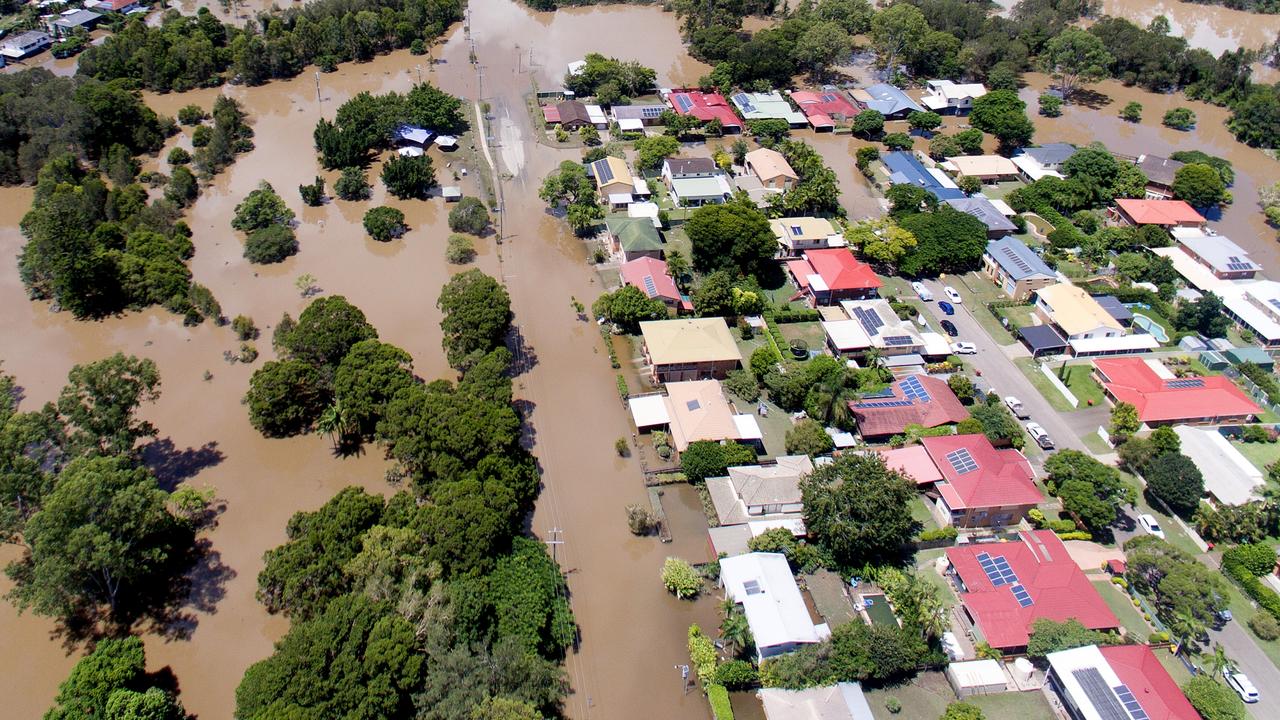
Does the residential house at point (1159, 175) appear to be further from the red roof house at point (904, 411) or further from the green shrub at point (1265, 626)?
the green shrub at point (1265, 626)

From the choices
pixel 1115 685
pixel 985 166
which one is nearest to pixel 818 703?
pixel 1115 685

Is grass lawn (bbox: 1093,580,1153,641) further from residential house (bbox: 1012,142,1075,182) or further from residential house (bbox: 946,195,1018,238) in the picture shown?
residential house (bbox: 1012,142,1075,182)

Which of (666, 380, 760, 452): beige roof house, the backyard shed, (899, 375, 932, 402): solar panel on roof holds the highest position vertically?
(899, 375, 932, 402): solar panel on roof

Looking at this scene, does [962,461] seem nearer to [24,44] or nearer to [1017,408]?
[1017,408]

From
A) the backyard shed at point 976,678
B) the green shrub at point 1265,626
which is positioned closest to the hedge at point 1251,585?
the green shrub at point 1265,626

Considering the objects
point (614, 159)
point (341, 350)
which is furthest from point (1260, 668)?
point (614, 159)

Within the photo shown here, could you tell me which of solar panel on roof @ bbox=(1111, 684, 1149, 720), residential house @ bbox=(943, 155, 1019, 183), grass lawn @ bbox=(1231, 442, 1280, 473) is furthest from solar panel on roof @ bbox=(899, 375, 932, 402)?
residential house @ bbox=(943, 155, 1019, 183)
